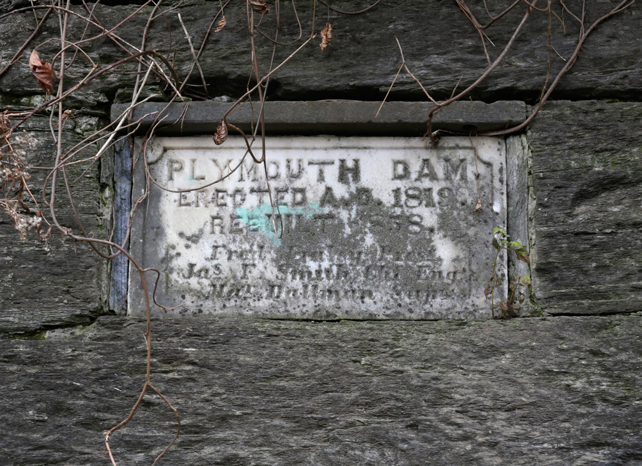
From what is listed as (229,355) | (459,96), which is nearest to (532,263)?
(459,96)

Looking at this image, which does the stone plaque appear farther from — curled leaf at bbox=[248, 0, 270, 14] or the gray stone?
curled leaf at bbox=[248, 0, 270, 14]

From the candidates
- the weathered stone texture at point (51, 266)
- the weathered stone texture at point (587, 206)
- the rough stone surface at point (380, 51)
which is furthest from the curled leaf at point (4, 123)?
the weathered stone texture at point (587, 206)

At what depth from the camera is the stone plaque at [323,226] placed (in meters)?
2.04

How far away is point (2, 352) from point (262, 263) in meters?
0.83

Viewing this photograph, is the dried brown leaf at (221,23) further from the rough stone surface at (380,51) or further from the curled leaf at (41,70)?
the curled leaf at (41,70)

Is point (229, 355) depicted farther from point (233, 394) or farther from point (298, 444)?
point (298, 444)

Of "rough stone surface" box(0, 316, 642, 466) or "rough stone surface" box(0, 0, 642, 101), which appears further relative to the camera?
"rough stone surface" box(0, 0, 642, 101)

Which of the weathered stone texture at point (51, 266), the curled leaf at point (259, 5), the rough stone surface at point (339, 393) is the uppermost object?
the curled leaf at point (259, 5)

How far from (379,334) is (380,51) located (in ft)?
3.09

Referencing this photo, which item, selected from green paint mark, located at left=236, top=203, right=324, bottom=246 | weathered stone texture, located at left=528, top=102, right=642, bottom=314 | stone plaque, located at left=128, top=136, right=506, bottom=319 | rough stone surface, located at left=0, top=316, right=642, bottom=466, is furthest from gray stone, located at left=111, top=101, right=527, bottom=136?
rough stone surface, located at left=0, top=316, right=642, bottom=466

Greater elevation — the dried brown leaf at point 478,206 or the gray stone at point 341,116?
the gray stone at point 341,116

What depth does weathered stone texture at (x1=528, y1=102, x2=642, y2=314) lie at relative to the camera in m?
1.94

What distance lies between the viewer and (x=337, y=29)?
2156 mm

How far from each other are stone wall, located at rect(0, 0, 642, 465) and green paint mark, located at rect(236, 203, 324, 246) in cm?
30
